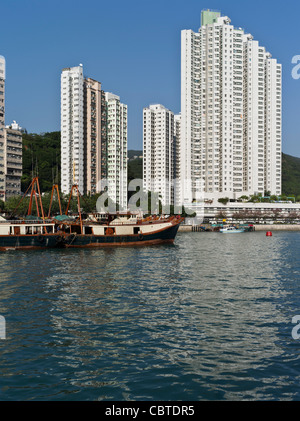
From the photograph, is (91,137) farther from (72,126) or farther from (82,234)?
(82,234)

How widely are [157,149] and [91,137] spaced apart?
41.0m

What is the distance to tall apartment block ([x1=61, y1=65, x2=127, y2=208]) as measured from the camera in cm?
13925

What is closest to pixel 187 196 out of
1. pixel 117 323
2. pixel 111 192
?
pixel 111 192

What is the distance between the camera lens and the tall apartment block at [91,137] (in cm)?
13925

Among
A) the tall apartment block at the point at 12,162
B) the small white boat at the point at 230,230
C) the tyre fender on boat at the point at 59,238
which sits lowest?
the small white boat at the point at 230,230

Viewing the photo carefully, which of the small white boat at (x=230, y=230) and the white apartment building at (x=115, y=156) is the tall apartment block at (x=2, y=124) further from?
the small white boat at (x=230, y=230)

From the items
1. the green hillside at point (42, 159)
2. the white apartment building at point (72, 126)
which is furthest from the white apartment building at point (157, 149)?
the white apartment building at point (72, 126)

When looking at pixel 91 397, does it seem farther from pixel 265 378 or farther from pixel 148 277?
pixel 148 277

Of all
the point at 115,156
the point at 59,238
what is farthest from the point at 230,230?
the point at 59,238

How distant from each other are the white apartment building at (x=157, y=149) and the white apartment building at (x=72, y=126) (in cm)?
4502

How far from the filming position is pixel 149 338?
16.2m

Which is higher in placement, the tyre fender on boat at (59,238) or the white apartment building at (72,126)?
the white apartment building at (72,126)
